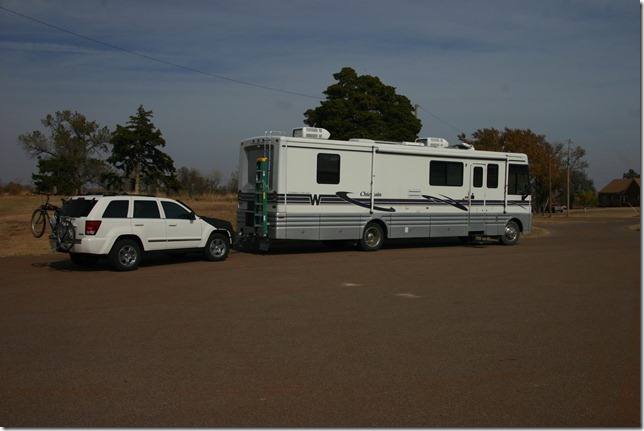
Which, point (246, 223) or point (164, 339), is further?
point (246, 223)

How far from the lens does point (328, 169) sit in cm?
1864

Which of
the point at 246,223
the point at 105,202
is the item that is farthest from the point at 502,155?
the point at 105,202

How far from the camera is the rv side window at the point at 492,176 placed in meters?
22.0

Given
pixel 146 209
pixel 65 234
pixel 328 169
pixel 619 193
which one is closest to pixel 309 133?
pixel 328 169

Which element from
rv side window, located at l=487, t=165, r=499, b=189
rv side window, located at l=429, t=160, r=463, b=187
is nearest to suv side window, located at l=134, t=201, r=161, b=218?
rv side window, located at l=429, t=160, r=463, b=187

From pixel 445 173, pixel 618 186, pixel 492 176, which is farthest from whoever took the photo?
pixel 618 186

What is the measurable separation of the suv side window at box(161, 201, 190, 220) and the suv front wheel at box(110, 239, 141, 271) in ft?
3.97

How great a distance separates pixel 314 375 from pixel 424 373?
3.61ft

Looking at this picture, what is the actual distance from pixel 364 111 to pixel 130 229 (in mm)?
24487

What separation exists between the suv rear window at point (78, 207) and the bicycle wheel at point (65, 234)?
23 centimetres

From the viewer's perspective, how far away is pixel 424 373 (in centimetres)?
657

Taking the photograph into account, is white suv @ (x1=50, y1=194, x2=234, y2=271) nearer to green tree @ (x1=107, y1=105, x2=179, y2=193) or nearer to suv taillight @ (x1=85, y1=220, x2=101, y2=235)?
suv taillight @ (x1=85, y1=220, x2=101, y2=235)

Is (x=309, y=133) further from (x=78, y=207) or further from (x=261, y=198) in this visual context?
(x=78, y=207)

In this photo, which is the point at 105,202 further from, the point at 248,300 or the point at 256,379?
the point at 256,379
